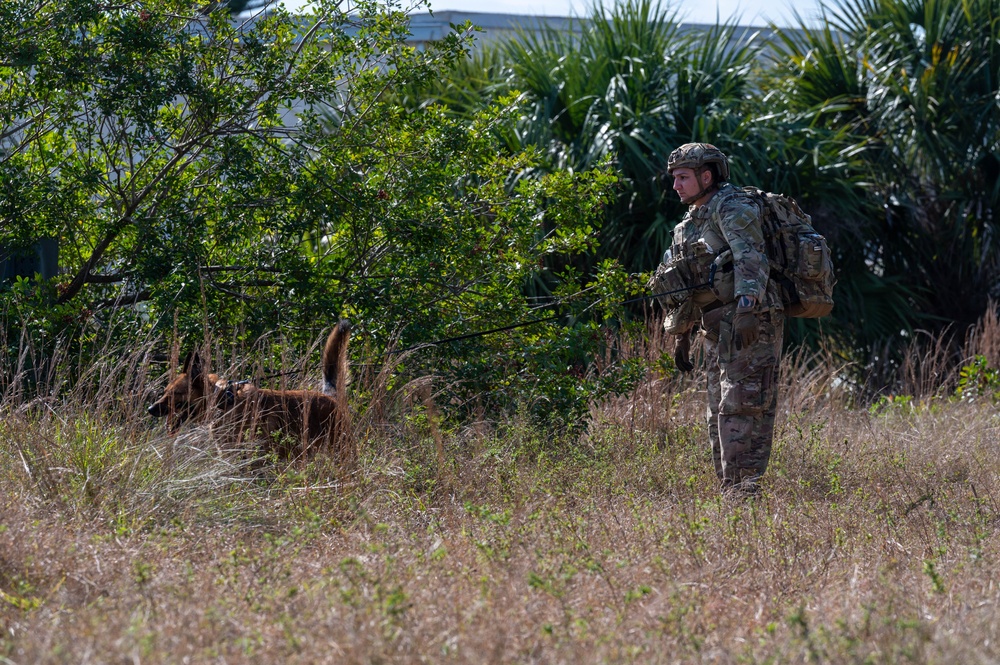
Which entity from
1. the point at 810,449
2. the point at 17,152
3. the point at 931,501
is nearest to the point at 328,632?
the point at 931,501

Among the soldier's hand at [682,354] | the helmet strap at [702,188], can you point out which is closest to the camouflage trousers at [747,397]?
the soldier's hand at [682,354]

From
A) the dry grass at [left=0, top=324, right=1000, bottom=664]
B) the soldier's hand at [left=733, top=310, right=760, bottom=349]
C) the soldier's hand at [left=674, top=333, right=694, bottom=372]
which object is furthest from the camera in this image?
the soldier's hand at [left=674, top=333, right=694, bottom=372]

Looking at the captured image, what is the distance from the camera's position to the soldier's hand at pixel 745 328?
5.75m

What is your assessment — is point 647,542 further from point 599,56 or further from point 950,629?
point 599,56

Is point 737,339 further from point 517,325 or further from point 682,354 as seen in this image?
point 517,325

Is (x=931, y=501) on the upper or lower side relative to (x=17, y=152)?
lower

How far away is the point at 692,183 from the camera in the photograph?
6.00m

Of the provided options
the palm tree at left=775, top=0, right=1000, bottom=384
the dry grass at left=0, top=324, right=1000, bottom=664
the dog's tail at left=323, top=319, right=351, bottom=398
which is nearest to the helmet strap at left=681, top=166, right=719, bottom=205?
the dry grass at left=0, top=324, right=1000, bottom=664

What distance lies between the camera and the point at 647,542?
15.4ft

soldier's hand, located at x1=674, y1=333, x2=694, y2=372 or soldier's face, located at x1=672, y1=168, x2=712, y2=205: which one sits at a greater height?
soldier's face, located at x1=672, y1=168, x2=712, y2=205

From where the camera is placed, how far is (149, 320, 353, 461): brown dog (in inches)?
225

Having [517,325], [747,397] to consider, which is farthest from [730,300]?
[517,325]

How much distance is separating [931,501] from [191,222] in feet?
14.8

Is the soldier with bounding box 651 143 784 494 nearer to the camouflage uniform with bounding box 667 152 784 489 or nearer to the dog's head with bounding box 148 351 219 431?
the camouflage uniform with bounding box 667 152 784 489
